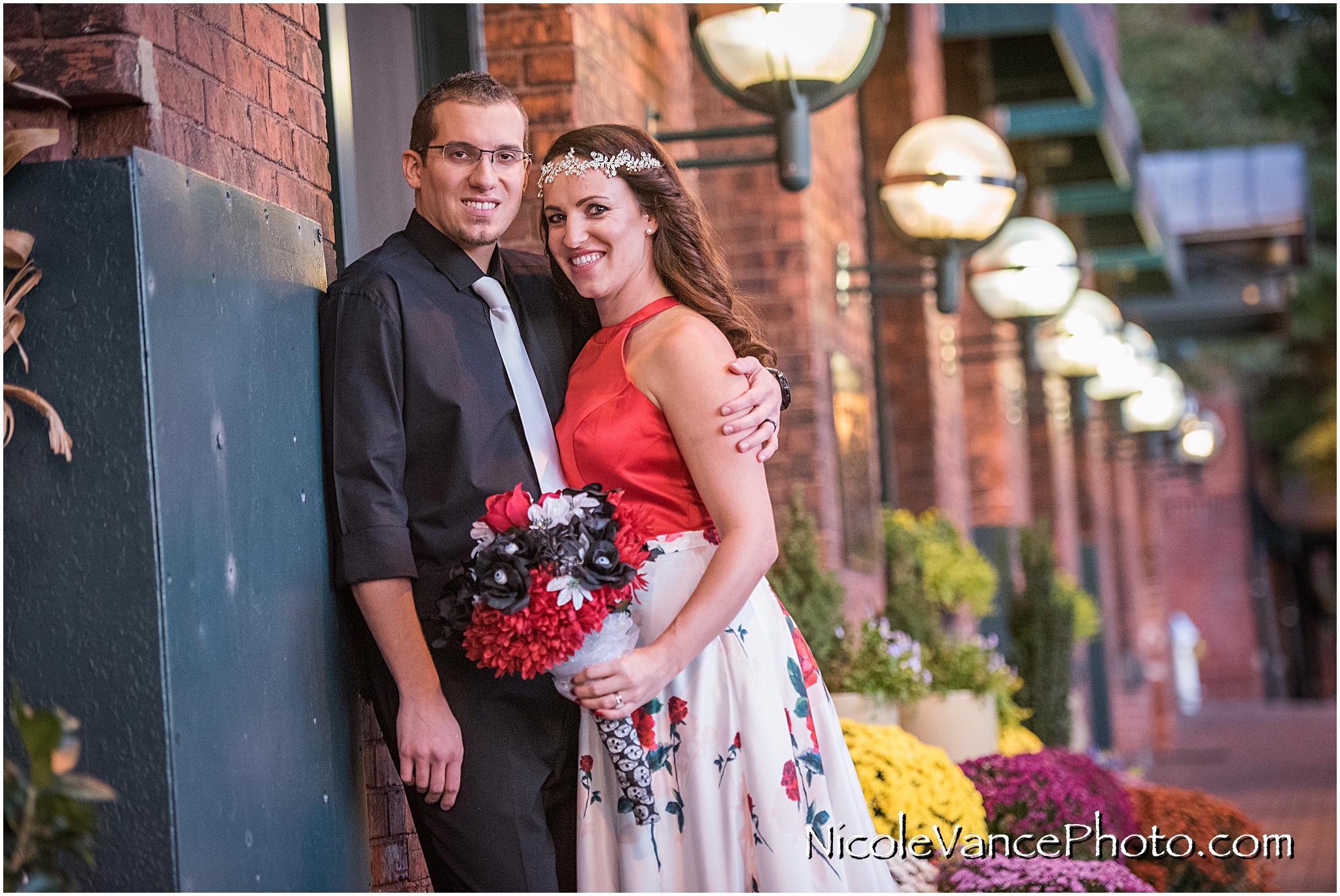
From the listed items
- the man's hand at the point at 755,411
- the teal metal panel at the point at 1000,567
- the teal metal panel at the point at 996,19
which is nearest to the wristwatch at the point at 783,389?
the man's hand at the point at 755,411

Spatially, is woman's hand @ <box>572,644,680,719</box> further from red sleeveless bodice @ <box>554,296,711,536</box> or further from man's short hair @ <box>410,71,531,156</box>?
man's short hair @ <box>410,71,531,156</box>

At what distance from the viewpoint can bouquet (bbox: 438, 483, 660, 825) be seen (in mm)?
2260

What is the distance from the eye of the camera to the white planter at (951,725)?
5.38 metres

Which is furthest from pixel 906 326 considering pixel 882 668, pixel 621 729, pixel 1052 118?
pixel 621 729

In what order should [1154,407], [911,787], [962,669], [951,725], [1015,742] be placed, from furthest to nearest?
[1154,407]
[1015,742]
[962,669]
[951,725]
[911,787]

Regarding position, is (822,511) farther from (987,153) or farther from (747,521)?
(747,521)

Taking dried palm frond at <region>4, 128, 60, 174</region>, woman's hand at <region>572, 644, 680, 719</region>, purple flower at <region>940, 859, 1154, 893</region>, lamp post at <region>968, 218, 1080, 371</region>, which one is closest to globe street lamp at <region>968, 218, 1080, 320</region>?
lamp post at <region>968, 218, 1080, 371</region>

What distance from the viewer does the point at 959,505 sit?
9281 mm

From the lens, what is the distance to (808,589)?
5.25m

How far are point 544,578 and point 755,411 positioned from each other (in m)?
0.58

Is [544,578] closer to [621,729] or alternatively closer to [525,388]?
[621,729]

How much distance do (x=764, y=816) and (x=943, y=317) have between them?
708cm

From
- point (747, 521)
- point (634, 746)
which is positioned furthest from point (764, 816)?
point (747, 521)

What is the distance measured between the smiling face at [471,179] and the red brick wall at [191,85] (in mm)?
242
